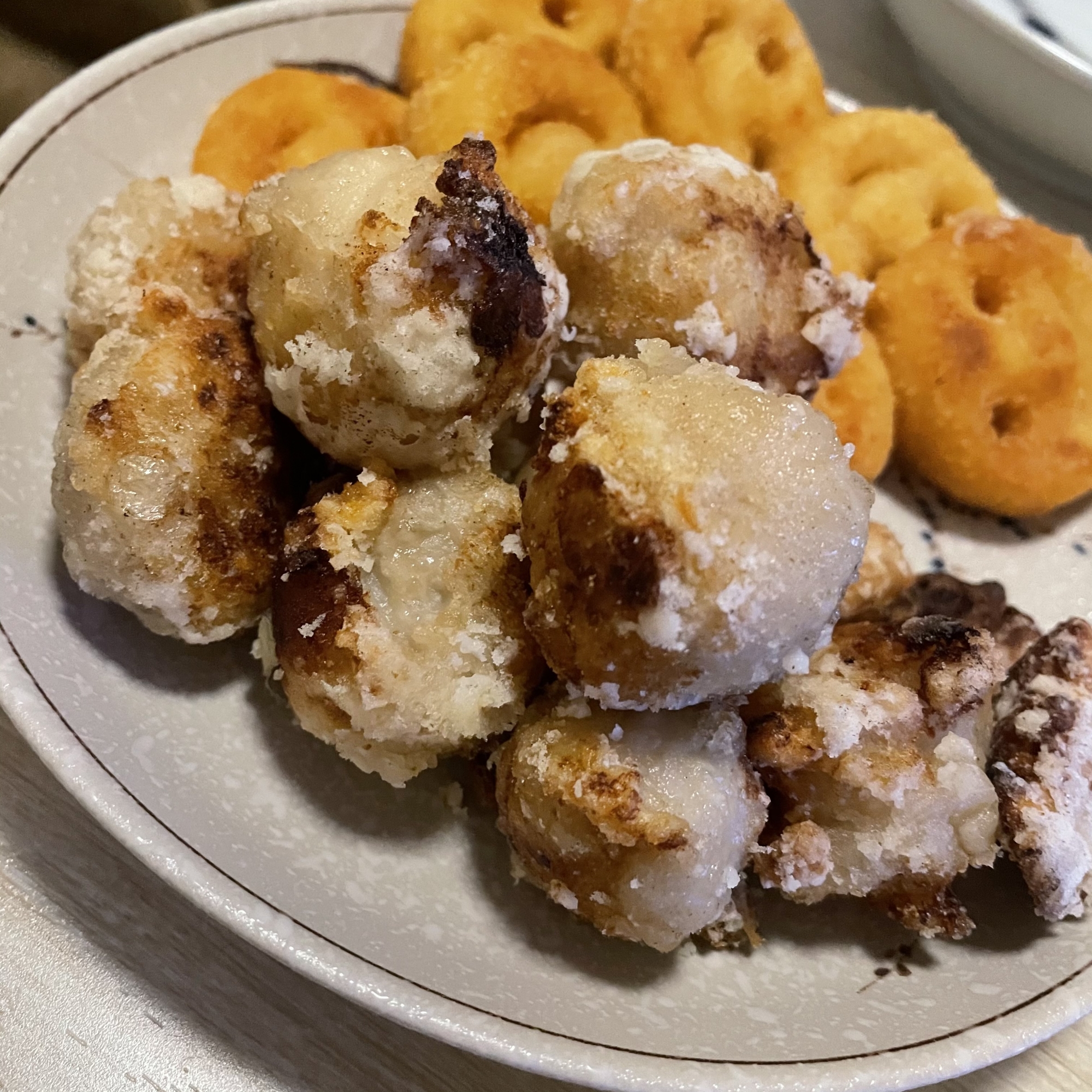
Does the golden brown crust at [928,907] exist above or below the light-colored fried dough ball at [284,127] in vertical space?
below

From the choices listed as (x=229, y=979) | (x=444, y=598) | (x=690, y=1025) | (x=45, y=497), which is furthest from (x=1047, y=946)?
(x=45, y=497)

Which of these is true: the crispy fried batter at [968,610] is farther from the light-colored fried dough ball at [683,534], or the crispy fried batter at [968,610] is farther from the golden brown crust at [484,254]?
the golden brown crust at [484,254]

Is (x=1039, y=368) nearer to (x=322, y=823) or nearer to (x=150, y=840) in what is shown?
(x=322, y=823)

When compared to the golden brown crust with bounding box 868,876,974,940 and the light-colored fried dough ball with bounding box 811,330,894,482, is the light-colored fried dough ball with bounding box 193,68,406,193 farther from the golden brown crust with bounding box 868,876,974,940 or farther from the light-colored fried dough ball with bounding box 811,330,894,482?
the golden brown crust with bounding box 868,876,974,940

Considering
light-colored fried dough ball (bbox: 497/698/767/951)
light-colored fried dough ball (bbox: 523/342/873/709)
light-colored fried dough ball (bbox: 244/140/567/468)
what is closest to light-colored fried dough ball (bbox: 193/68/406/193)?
light-colored fried dough ball (bbox: 244/140/567/468)

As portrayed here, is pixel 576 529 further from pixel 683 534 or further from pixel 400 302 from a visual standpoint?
pixel 400 302

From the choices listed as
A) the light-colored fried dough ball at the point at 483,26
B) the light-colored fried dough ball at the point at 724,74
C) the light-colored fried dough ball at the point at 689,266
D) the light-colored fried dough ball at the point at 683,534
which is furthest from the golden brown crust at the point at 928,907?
the light-colored fried dough ball at the point at 483,26

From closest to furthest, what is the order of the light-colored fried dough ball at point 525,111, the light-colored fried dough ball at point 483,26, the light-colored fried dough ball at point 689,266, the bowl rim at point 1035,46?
1. the light-colored fried dough ball at point 689,266
2. the light-colored fried dough ball at point 525,111
3. the light-colored fried dough ball at point 483,26
4. the bowl rim at point 1035,46
